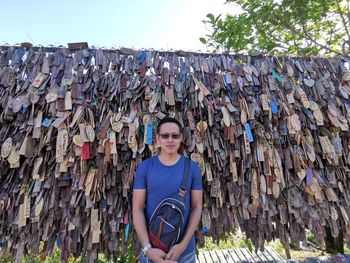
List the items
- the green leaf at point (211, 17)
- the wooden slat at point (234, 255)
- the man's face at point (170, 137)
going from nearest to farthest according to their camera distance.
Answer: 1. the man's face at point (170, 137)
2. the green leaf at point (211, 17)
3. the wooden slat at point (234, 255)

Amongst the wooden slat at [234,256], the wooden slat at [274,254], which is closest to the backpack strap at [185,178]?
the wooden slat at [234,256]

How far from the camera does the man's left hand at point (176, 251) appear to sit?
1340mm

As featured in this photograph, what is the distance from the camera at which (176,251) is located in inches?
53.6

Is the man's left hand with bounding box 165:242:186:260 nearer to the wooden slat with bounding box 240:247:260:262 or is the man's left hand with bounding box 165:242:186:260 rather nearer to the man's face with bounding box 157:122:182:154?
the man's face with bounding box 157:122:182:154

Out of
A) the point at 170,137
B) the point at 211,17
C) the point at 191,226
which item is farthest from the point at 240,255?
the point at 211,17

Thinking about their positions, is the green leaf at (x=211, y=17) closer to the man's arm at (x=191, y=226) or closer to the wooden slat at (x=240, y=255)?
the man's arm at (x=191, y=226)

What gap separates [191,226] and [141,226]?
0.29 m

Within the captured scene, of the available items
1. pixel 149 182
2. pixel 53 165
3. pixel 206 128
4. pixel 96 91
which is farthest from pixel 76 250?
pixel 206 128

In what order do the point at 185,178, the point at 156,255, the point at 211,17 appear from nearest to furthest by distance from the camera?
the point at 156,255 → the point at 185,178 → the point at 211,17

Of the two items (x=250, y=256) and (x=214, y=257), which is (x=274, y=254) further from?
(x=214, y=257)

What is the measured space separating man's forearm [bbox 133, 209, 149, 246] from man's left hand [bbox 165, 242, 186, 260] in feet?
0.48

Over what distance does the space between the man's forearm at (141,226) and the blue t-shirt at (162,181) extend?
4 centimetres

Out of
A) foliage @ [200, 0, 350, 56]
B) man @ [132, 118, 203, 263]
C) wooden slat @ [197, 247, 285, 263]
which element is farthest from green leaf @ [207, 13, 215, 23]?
wooden slat @ [197, 247, 285, 263]

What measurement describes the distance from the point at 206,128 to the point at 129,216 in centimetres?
88
